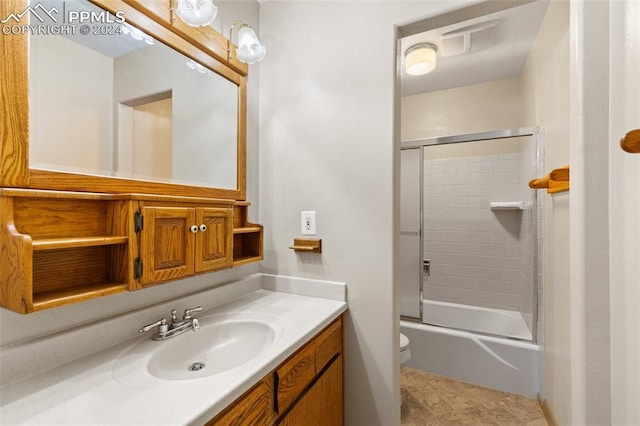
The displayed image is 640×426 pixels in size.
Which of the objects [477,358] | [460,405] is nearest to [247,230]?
[460,405]

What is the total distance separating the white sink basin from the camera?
81 cm

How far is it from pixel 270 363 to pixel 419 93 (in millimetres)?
3055

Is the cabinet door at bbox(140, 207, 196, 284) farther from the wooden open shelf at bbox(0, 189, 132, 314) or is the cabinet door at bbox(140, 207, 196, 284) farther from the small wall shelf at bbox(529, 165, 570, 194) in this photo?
the small wall shelf at bbox(529, 165, 570, 194)

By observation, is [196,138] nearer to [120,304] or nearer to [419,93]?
[120,304]

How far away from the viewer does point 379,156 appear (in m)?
1.33

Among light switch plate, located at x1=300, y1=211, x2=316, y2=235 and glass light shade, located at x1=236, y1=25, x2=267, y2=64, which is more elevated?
glass light shade, located at x1=236, y1=25, x2=267, y2=64

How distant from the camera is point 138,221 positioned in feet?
2.89

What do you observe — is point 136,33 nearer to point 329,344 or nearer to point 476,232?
point 329,344

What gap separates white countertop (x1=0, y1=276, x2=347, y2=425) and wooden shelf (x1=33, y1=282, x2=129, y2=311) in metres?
0.20

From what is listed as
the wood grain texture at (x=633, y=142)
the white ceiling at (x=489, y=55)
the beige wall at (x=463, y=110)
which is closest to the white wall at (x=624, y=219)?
the wood grain texture at (x=633, y=142)

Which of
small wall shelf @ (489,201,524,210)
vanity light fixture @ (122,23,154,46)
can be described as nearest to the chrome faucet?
vanity light fixture @ (122,23,154,46)

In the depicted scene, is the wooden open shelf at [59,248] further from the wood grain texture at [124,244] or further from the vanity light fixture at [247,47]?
the vanity light fixture at [247,47]

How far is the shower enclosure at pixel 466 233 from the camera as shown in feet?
8.34

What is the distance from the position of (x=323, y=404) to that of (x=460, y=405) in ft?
4.10
